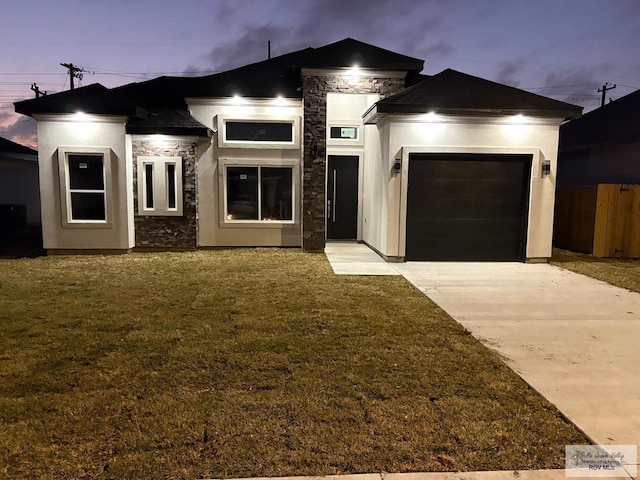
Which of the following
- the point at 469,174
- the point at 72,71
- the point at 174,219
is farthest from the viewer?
the point at 72,71

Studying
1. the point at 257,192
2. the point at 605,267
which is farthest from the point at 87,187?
the point at 605,267

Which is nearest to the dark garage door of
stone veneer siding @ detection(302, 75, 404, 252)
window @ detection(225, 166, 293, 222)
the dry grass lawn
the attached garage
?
the attached garage

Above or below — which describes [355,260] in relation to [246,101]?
below

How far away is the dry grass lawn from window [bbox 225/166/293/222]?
6.88 metres

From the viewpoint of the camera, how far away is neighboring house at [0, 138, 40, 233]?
1630cm

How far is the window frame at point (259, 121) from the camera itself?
447 inches

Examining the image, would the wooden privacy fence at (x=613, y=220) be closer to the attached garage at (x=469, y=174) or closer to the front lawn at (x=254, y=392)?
the attached garage at (x=469, y=174)

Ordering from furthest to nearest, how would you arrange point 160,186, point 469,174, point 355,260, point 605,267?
point 160,186, point 355,260, point 469,174, point 605,267

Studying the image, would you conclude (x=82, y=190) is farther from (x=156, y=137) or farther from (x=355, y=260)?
(x=355, y=260)

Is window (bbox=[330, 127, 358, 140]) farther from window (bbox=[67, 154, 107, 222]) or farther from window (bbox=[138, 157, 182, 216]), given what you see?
window (bbox=[67, 154, 107, 222])

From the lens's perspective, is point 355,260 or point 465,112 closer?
point 465,112

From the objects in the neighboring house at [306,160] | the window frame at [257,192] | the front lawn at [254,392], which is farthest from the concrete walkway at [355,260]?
the front lawn at [254,392]

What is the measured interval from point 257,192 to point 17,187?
45.2 feet

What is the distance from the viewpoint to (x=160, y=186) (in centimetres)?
1105
